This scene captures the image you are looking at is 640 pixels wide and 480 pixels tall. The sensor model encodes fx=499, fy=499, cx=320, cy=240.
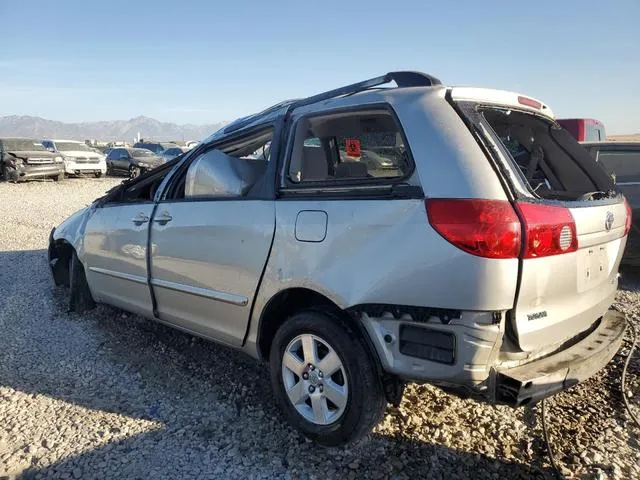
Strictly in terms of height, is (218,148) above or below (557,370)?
above

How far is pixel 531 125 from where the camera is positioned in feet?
10.6

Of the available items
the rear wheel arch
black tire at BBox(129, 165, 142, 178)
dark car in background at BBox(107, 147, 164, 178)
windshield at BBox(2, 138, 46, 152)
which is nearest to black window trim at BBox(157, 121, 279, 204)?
the rear wheel arch

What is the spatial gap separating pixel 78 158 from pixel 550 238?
72.7ft

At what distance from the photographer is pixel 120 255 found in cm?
394

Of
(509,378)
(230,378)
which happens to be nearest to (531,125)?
(509,378)

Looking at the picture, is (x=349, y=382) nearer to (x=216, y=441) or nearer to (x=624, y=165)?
(x=216, y=441)

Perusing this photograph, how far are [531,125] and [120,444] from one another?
3.12m

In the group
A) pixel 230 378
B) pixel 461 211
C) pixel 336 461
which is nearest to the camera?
pixel 461 211

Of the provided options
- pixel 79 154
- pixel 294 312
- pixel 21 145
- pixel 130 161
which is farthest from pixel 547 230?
pixel 130 161

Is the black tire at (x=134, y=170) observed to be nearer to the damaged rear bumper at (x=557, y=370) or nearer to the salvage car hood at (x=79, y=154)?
the salvage car hood at (x=79, y=154)

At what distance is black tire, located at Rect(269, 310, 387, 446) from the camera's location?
243 cm

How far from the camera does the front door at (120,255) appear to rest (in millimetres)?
3742

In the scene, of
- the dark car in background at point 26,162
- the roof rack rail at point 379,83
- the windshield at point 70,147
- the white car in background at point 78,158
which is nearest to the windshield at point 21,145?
the dark car in background at point 26,162

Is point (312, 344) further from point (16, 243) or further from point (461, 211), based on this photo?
point (16, 243)
